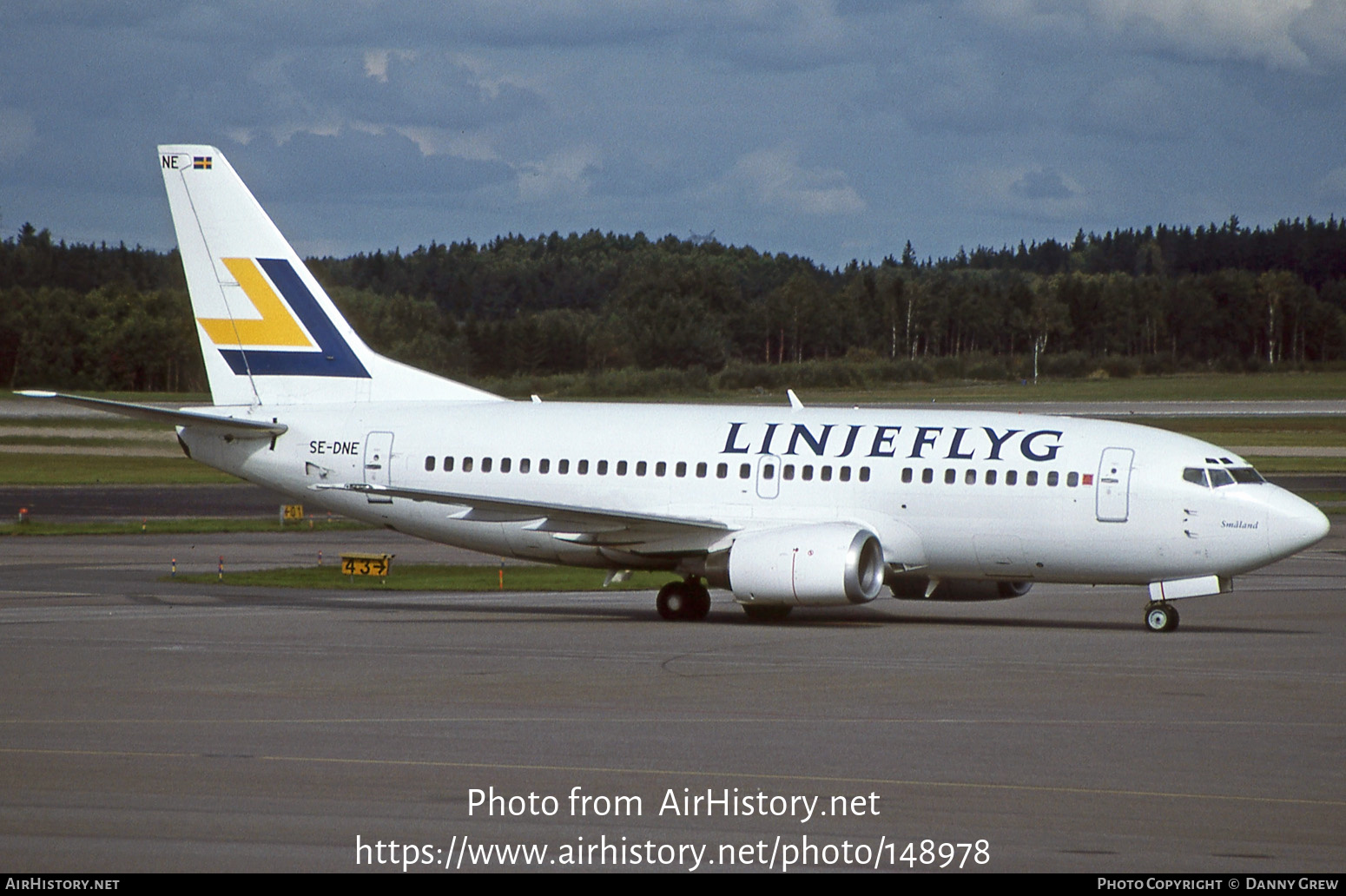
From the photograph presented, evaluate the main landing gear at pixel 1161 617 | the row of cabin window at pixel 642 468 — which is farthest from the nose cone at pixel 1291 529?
the row of cabin window at pixel 642 468

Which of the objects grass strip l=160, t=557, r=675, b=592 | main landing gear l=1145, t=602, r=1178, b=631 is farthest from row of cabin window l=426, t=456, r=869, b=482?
grass strip l=160, t=557, r=675, b=592

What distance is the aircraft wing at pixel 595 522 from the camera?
103ft

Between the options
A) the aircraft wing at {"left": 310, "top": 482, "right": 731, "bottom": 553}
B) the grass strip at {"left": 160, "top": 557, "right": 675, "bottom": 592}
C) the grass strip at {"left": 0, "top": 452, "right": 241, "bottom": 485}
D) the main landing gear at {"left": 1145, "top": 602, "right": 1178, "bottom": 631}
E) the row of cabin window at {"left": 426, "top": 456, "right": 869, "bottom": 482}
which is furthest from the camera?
the grass strip at {"left": 0, "top": 452, "right": 241, "bottom": 485}

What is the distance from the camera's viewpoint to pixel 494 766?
54.7 feet

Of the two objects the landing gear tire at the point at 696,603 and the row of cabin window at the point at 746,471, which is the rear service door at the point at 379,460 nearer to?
A: the row of cabin window at the point at 746,471

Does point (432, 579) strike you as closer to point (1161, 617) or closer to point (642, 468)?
point (642, 468)

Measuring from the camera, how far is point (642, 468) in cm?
3300

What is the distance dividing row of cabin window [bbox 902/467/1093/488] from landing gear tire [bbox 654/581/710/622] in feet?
15.8

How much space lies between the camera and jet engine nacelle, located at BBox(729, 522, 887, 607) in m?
29.7

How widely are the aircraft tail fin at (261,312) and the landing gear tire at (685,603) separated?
21.2ft

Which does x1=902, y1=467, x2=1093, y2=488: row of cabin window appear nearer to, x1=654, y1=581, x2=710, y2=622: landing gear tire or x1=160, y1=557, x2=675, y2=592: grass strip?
x1=654, y1=581, x2=710, y2=622: landing gear tire

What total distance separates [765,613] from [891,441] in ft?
14.2

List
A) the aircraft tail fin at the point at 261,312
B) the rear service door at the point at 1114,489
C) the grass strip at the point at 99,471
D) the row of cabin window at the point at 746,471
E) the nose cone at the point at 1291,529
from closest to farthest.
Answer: the nose cone at the point at 1291,529
the rear service door at the point at 1114,489
the row of cabin window at the point at 746,471
the aircraft tail fin at the point at 261,312
the grass strip at the point at 99,471
